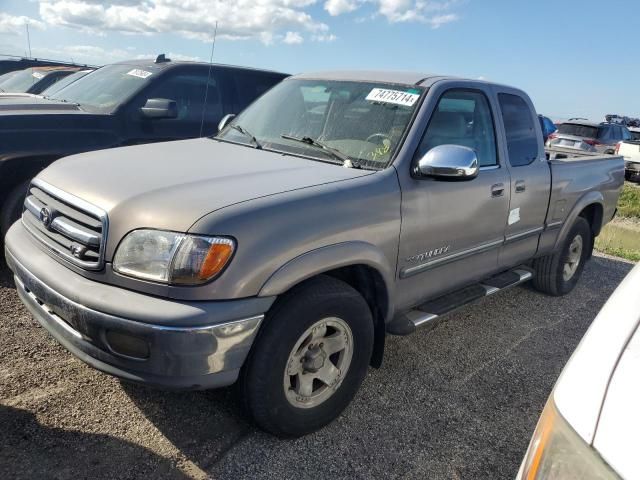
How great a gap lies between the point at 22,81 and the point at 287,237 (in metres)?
9.53

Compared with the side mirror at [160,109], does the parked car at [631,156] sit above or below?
below

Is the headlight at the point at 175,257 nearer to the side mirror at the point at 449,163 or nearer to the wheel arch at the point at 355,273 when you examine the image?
the wheel arch at the point at 355,273

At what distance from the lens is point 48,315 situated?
2602mm

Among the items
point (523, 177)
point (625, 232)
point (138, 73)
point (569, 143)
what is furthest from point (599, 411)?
point (569, 143)

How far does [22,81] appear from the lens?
32.2 ft

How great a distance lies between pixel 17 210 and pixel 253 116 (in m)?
2.14

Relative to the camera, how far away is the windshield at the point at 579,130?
53.5 feet

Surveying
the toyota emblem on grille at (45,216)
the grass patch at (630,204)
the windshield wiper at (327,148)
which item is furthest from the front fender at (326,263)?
the grass patch at (630,204)

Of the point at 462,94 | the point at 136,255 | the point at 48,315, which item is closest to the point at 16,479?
the point at 48,315

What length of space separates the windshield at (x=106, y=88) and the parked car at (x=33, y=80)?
4108mm

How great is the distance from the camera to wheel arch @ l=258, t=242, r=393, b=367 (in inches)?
94.3

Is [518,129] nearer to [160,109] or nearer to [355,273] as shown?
[355,273]

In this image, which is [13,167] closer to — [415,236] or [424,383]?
[415,236]

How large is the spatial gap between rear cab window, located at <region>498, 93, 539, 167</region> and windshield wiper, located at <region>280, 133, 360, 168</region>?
4.89 feet
